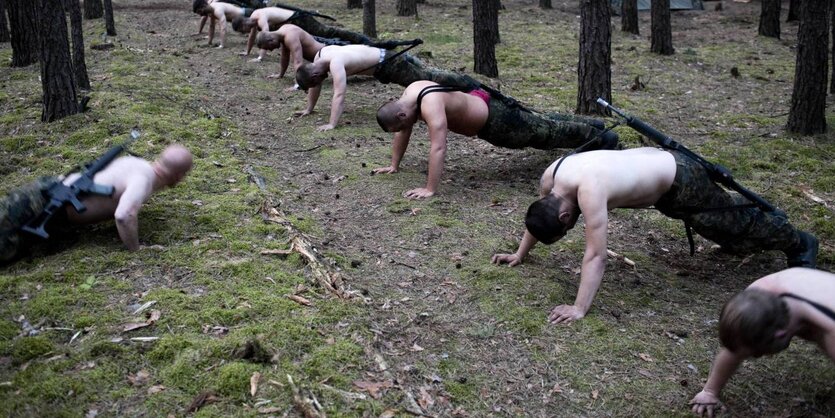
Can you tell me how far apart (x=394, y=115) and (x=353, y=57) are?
112 inches

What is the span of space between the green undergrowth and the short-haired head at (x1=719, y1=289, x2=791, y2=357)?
1.90 m

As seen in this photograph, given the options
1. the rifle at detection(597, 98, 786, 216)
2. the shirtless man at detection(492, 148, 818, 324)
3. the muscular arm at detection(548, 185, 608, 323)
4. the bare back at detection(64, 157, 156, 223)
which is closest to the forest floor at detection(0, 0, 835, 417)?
the muscular arm at detection(548, 185, 608, 323)

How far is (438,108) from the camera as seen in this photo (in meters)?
6.57

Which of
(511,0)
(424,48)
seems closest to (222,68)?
(424,48)

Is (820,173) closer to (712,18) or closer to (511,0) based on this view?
(712,18)

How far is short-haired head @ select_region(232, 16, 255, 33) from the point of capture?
512 inches

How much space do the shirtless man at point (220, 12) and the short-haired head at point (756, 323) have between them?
12748 millimetres

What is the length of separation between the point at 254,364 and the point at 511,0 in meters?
20.2

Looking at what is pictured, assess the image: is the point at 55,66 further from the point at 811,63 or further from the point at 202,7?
the point at 811,63

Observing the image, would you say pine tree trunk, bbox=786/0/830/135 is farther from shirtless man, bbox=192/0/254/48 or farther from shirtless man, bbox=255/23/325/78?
shirtless man, bbox=192/0/254/48

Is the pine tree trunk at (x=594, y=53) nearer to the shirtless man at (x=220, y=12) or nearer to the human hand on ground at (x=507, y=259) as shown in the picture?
the human hand on ground at (x=507, y=259)

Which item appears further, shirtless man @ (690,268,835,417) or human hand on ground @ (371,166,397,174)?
human hand on ground @ (371,166,397,174)

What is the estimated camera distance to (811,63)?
820cm


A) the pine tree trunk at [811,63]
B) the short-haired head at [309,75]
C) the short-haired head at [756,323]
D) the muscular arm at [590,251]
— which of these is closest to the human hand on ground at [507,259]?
the muscular arm at [590,251]
